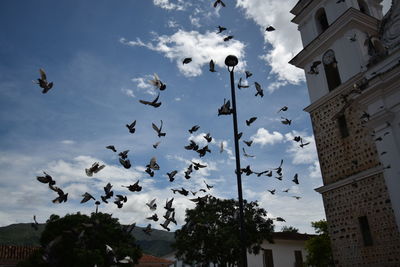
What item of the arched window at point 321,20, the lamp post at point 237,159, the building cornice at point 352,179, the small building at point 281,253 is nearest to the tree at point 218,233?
the building cornice at point 352,179

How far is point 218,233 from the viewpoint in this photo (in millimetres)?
22516

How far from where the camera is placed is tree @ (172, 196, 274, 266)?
22.5m

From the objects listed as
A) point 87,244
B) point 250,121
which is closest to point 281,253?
point 87,244

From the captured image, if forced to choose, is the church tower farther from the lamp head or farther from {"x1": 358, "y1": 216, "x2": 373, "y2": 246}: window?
the lamp head

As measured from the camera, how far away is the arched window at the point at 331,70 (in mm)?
17469

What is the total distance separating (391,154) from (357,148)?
205cm

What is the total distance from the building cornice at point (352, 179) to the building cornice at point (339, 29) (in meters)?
7.88

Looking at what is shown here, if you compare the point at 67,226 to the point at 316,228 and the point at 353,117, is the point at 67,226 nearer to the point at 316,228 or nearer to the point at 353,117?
the point at 353,117

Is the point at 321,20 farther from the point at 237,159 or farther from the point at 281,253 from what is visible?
the point at 281,253

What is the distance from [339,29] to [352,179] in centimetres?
827

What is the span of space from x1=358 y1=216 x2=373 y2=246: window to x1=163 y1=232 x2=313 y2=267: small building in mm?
18947

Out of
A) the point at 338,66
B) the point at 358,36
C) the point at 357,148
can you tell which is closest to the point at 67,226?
the point at 357,148

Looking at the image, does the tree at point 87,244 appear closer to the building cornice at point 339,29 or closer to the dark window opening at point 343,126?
the dark window opening at point 343,126

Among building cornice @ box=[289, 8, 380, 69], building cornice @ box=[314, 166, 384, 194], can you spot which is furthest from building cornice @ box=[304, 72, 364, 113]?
building cornice @ box=[314, 166, 384, 194]
